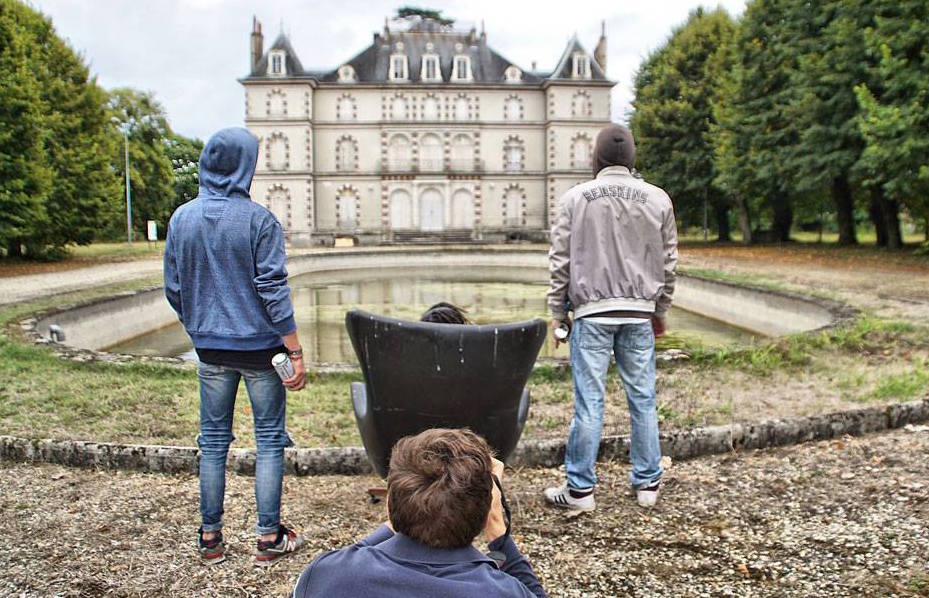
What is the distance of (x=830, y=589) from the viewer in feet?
9.41

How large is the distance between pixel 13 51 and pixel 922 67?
80.6 ft

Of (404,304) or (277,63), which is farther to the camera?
(277,63)

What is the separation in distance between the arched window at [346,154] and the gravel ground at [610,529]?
42.8 metres

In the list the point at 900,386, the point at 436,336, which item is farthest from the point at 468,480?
the point at 900,386

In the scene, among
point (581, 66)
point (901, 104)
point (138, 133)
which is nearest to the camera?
point (901, 104)

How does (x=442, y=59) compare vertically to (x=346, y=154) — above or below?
above

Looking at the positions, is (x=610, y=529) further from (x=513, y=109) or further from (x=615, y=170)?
(x=513, y=109)

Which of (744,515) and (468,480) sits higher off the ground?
(468,480)

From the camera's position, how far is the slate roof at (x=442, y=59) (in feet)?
150

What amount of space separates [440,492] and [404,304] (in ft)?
47.8

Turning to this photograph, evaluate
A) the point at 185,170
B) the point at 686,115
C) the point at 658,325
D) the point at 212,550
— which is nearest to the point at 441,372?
the point at 212,550

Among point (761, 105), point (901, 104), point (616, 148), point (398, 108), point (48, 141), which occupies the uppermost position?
point (398, 108)

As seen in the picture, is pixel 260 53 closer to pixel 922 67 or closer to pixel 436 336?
pixel 922 67

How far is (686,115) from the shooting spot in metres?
36.1
